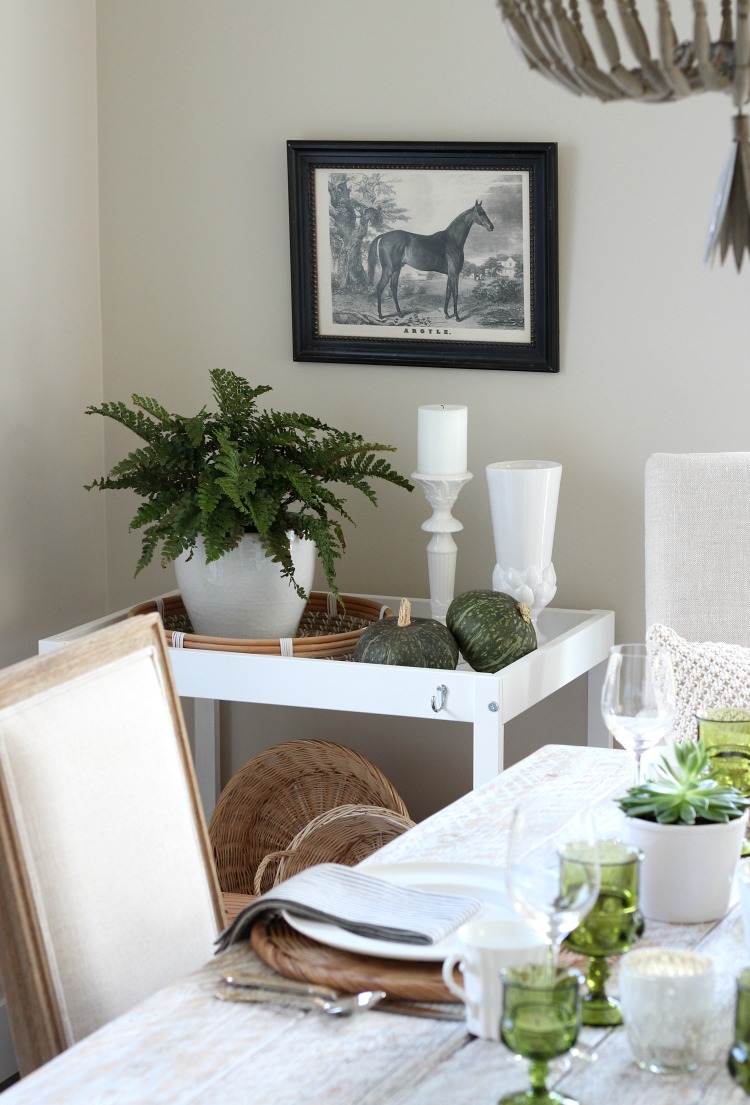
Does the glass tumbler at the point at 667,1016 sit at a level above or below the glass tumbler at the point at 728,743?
below

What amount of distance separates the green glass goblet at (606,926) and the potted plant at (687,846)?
74 millimetres

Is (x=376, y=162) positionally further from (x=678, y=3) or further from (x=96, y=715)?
(x=96, y=715)

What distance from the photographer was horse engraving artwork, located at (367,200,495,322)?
2.58 metres

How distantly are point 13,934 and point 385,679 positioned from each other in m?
1.07

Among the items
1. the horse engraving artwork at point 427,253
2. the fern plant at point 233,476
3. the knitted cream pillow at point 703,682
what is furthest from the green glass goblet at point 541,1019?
the horse engraving artwork at point 427,253

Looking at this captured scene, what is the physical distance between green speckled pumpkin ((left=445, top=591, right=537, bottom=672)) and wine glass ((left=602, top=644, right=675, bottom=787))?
0.92m

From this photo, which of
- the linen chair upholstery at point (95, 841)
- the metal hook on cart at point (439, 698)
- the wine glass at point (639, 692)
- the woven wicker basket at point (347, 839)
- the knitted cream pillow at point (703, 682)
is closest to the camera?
the linen chair upholstery at point (95, 841)

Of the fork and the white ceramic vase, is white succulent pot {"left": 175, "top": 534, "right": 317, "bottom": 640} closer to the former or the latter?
the white ceramic vase

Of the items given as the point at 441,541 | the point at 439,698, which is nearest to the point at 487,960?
the point at 439,698

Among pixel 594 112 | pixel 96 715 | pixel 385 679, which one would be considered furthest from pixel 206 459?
pixel 96 715

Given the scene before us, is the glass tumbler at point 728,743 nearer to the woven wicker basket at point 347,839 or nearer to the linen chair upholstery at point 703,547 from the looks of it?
the linen chair upholstery at point 703,547

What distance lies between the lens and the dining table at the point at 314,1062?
0.87 metres

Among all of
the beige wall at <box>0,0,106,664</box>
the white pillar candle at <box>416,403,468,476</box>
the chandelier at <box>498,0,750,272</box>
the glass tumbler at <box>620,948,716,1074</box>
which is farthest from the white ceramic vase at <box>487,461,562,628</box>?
the glass tumbler at <box>620,948,716,1074</box>

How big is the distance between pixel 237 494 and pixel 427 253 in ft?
2.31
